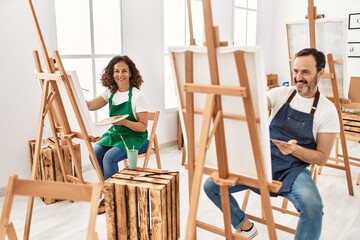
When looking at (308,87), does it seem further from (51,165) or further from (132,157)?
(51,165)

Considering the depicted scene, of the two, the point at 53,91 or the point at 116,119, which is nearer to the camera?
the point at 53,91

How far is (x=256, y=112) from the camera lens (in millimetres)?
1457

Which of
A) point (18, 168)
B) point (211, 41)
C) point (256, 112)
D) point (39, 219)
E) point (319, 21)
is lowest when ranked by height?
point (39, 219)

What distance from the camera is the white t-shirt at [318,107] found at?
2.05 metres

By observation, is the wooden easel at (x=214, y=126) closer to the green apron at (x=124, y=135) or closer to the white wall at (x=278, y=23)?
the green apron at (x=124, y=135)

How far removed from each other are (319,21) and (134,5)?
198 centimetres

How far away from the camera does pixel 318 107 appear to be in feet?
6.94

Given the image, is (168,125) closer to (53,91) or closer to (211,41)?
(53,91)

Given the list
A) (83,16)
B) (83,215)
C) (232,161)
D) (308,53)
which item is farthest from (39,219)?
(308,53)

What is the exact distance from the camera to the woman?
9.09ft

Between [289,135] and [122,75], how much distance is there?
4.57 ft

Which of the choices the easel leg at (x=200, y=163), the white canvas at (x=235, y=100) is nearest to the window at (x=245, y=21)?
the white canvas at (x=235, y=100)

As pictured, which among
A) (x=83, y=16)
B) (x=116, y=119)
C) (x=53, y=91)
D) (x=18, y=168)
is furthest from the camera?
(x=83, y=16)

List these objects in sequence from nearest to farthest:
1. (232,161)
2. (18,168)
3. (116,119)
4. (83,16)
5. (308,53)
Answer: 1. (232,161)
2. (308,53)
3. (116,119)
4. (18,168)
5. (83,16)
